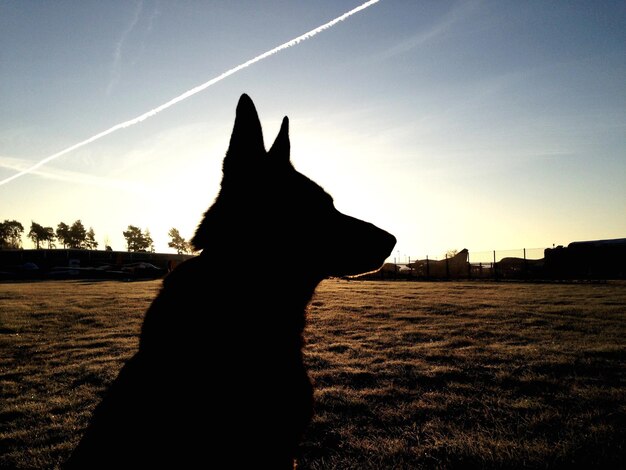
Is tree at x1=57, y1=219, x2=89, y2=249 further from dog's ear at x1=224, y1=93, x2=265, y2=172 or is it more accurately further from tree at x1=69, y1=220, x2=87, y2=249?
dog's ear at x1=224, y1=93, x2=265, y2=172

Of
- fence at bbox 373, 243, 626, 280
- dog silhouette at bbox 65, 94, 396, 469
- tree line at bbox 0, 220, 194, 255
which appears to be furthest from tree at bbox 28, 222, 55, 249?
dog silhouette at bbox 65, 94, 396, 469

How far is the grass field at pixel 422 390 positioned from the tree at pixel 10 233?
102469 mm

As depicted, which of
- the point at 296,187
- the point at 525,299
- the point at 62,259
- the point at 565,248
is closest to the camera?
the point at 296,187

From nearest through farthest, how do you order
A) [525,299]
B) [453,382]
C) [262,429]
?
[262,429], [453,382], [525,299]

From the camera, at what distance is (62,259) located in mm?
72062

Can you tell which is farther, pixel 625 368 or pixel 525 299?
pixel 525 299

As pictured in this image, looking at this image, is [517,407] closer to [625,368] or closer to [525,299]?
[625,368]

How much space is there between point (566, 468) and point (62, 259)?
8758 centimetres

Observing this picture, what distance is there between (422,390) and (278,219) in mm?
3872

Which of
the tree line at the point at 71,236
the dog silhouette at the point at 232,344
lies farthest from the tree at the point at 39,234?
the dog silhouette at the point at 232,344

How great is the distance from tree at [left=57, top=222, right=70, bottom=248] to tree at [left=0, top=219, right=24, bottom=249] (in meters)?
10.9

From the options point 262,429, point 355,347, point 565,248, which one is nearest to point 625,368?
point 355,347

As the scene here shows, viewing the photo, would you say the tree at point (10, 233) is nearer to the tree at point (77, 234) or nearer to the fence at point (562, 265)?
the tree at point (77, 234)

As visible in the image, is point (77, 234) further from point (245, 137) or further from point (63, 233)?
point (245, 137)
